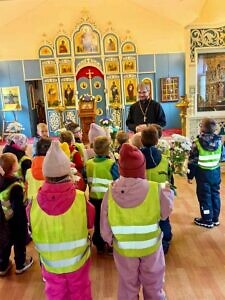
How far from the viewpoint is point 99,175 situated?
2.70 metres

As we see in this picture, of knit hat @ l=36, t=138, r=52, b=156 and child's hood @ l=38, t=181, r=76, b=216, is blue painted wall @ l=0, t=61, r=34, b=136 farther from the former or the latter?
child's hood @ l=38, t=181, r=76, b=216

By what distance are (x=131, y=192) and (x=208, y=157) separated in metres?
1.79

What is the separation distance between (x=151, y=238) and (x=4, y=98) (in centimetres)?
1025

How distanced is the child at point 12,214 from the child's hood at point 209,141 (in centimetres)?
196

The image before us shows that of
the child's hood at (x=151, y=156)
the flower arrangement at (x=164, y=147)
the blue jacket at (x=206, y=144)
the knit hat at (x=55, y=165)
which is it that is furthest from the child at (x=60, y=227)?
the blue jacket at (x=206, y=144)

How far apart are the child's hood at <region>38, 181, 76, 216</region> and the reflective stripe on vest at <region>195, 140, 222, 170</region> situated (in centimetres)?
195

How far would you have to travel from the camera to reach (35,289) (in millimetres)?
2559

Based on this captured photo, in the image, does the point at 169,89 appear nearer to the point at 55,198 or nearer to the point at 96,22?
the point at 96,22

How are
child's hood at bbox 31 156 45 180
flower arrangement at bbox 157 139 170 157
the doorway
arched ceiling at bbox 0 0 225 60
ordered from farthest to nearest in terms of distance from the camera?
1. the doorway
2. arched ceiling at bbox 0 0 225 60
3. flower arrangement at bbox 157 139 170 157
4. child's hood at bbox 31 156 45 180

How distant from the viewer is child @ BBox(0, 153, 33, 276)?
8.36 feet

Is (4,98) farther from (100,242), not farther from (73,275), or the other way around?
(73,275)

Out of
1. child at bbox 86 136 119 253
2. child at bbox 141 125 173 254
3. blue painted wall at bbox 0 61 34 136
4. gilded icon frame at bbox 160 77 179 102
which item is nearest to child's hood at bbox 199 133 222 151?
child at bbox 141 125 173 254

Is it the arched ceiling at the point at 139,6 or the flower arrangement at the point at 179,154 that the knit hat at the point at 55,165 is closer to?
the flower arrangement at the point at 179,154

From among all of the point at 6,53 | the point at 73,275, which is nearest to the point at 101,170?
the point at 73,275
